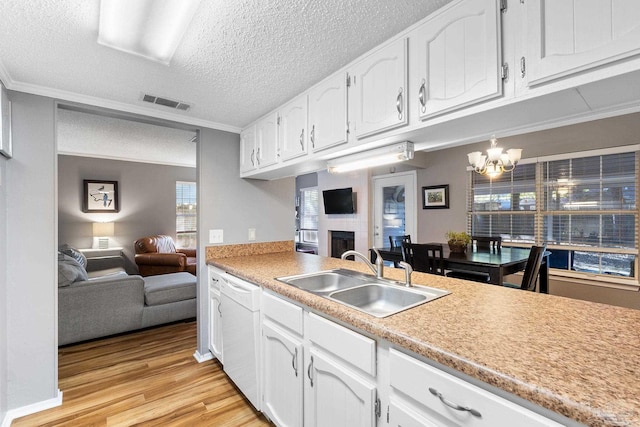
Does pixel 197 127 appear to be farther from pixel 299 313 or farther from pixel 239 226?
pixel 299 313

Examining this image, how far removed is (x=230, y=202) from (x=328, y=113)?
1.40 metres

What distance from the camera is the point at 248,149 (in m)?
2.66

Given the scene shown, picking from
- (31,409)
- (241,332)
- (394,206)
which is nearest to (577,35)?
(241,332)

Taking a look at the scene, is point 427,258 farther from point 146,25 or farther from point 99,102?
point 99,102

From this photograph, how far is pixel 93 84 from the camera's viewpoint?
6.33ft

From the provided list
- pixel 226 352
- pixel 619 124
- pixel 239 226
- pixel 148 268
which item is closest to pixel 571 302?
pixel 226 352

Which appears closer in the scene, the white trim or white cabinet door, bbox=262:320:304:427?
white cabinet door, bbox=262:320:304:427

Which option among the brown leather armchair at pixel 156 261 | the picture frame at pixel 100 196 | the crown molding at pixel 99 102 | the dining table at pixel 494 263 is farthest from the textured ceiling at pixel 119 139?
the dining table at pixel 494 263

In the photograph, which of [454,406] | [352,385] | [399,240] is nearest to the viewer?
[454,406]

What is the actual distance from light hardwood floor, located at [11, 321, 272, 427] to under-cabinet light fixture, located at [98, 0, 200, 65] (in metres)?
2.10

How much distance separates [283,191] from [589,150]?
12.2 feet

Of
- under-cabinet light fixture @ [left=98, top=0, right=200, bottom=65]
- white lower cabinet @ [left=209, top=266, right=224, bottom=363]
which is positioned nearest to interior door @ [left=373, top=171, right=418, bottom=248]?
white lower cabinet @ [left=209, top=266, right=224, bottom=363]

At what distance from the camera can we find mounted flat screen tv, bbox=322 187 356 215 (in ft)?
19.4

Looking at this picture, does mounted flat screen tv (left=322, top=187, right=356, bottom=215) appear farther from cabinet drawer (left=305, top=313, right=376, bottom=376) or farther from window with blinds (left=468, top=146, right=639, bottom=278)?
cabinet drawer (left=305, top=313, right=376, bottom=376)
